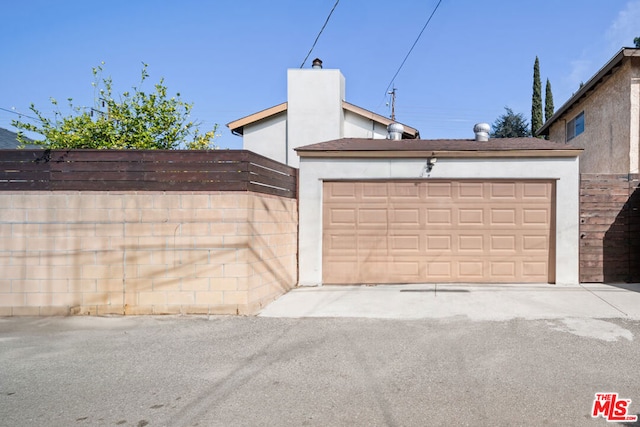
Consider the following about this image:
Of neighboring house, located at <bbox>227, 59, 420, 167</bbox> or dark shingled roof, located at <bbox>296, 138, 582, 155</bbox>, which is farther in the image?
neighboring house, located at <bbox>227, 59, 420, 167</bbox>

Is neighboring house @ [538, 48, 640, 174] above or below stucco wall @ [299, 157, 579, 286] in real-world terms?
above

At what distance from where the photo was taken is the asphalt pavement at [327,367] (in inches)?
123

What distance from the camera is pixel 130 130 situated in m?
12.0

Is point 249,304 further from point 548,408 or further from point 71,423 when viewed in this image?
point 548,408

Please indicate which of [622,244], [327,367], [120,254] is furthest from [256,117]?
[327,367]

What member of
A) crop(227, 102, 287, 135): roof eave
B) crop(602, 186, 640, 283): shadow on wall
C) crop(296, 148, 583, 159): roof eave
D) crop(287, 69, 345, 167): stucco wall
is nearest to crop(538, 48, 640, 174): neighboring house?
crop(602, 186, 640, 283): shadow on wall

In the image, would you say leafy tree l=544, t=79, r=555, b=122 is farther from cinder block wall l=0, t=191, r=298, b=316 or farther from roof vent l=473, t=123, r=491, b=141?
cinder block wall l=0, t=191, r=298, b=316

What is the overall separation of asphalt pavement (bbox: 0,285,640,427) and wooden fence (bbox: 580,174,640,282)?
6.24 ft

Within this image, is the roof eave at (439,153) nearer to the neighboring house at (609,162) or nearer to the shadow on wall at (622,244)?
the neighboring house at (609,162)

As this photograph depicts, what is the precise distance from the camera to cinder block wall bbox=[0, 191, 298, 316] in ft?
20.2

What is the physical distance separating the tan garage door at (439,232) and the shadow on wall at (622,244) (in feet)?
3.95

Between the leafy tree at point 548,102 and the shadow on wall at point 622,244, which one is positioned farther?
the leafy tree at point 548,102

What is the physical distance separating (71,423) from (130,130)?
10677 millimetres

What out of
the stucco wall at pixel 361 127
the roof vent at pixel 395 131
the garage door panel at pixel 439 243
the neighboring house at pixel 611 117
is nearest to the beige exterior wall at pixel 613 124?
the neighboring house at pixel 611 117
